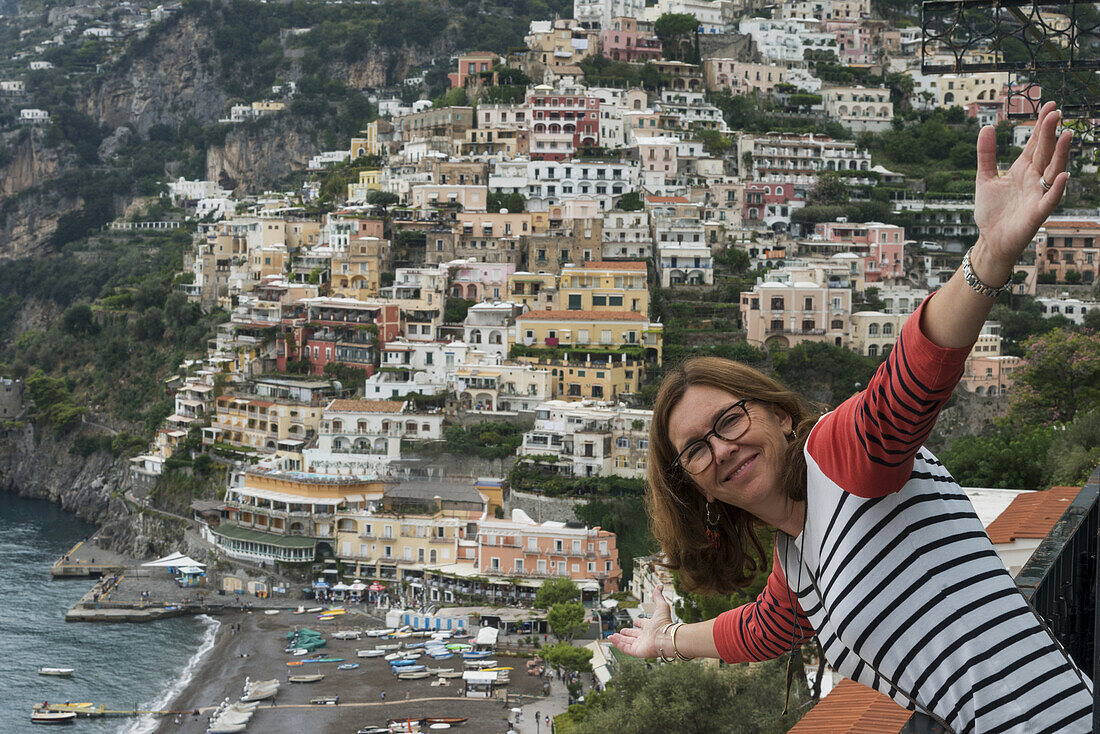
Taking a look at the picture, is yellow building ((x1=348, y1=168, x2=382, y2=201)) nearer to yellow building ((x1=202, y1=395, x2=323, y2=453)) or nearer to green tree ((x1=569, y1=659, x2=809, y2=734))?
yellow building ((x1=202, y1=395, x2=323, y2=453))

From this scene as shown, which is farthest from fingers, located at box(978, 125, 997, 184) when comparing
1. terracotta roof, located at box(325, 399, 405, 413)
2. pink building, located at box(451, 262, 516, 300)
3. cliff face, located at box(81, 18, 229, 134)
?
cliff face, located at box(81, 18, 229, 134)

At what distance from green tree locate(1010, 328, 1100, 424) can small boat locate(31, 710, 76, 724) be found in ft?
59.5

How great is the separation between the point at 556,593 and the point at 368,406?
9004mm

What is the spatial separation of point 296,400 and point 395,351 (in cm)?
305

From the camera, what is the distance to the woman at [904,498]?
1.93m

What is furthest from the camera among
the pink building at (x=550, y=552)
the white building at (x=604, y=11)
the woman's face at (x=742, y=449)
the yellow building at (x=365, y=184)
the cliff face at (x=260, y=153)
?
the cliff face at (x=260, y=153)

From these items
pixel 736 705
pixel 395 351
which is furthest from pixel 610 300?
pixel 736 705

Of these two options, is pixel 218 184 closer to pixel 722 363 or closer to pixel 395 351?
pixel 395 351

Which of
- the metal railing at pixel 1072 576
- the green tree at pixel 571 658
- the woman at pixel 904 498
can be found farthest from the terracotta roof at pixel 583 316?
the woman at pixel 904 498

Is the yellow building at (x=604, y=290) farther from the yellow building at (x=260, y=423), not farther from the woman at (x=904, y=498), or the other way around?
the woman at (x=904, y=498)

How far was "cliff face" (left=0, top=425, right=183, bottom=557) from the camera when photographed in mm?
36625

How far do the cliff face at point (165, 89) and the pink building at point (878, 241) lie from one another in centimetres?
4806

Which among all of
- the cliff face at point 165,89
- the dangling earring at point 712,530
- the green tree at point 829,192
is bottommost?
the green tree at point 829,192

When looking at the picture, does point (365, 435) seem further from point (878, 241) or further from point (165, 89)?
point (165, 89)
